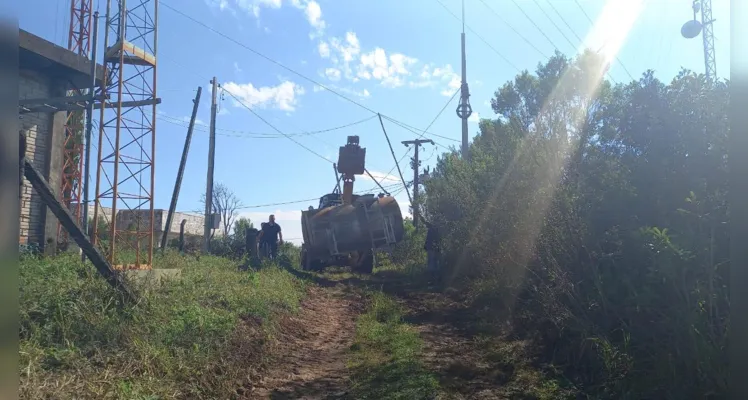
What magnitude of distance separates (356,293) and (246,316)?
5.71 m

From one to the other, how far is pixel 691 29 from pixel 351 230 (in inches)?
384

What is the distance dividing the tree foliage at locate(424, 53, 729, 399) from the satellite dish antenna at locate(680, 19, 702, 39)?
6.45 ft

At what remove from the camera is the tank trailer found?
16.2 meters

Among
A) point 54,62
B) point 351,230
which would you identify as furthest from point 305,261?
point 54,62

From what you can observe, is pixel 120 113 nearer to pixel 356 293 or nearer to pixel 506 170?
pixel 356 293

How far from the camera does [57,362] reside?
4.80 metres

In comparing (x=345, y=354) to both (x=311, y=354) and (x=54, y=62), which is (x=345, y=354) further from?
(x=54, y=62)

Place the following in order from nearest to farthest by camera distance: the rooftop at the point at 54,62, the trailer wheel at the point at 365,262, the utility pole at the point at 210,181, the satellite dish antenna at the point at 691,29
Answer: the satellite dish antenna at the point at 691,29
the rooftop at the point at 54,62
the trailer wheel at the point at 365,262
the utility pole at the point at 210,181

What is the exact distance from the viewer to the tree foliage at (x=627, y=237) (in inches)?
160

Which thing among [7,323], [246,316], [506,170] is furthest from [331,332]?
[7,323]

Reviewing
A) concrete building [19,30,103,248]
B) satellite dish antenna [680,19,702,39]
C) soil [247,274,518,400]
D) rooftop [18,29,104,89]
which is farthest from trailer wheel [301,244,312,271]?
satellite dish antenna [680,19,702,39]

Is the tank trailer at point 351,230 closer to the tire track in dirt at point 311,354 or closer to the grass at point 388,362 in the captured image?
the tire track in dirt at point 311,354

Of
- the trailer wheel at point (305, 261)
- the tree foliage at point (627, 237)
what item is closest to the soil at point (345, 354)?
the tree foliage at point (627, 237)

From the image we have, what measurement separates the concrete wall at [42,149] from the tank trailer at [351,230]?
6801 millimetres
